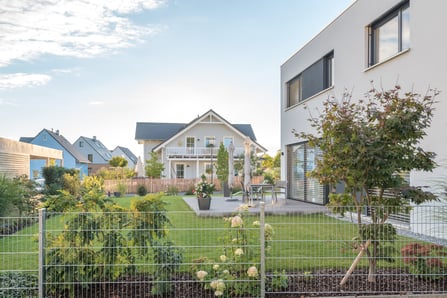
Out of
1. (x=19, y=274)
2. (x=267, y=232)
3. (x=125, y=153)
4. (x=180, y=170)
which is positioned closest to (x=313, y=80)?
(x=267, y=232)

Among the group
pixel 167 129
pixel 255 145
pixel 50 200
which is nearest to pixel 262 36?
pixel 50 200

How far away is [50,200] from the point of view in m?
4.72

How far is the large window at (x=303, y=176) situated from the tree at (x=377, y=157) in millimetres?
8097

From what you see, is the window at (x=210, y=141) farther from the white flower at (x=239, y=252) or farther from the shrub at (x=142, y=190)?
the white flower at (x=239, y=252)

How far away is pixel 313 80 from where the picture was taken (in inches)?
566

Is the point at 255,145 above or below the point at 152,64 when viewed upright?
below

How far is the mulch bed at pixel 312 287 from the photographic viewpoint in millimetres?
4527

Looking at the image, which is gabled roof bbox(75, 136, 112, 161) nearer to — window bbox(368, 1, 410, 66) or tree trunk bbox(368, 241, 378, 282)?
window bbox(368, 1, 410, 66)

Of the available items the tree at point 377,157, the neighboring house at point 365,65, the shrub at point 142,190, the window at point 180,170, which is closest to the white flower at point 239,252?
the tree at point 377,157

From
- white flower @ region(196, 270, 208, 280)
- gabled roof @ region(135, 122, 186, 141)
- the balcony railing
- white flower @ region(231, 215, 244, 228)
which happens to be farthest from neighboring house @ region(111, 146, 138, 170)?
white flower @ region(196, 270, 208, 280)

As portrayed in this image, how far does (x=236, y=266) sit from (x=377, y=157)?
7.07ft

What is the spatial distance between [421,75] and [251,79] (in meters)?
10.2

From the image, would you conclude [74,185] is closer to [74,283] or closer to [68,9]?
[68,9]

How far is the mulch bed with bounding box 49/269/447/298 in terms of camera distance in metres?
4.53
